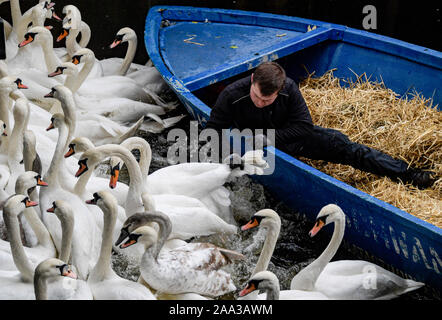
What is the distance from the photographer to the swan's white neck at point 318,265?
4383mm

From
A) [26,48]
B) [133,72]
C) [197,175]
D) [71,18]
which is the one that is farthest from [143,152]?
[133,72]

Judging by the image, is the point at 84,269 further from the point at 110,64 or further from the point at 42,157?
the point at 110,64

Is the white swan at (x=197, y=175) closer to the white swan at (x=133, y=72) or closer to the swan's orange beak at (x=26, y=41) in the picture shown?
the swan's orange beak at (x=26, y=41)

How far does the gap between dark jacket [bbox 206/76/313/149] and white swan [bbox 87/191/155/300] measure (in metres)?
→ 1.58

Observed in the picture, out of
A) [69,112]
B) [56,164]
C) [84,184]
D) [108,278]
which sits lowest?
[108,278]

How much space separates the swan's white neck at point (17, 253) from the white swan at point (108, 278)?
405 mm

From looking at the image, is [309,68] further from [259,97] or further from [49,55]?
[49,55]

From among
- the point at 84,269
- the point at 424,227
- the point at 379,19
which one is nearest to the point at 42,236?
the point at 84,269

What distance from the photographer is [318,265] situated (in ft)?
14.4

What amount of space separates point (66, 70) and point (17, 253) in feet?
8.50

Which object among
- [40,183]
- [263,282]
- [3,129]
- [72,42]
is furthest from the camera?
[72,42]

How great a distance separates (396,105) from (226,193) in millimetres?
2176

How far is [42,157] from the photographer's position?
5.33 meters
